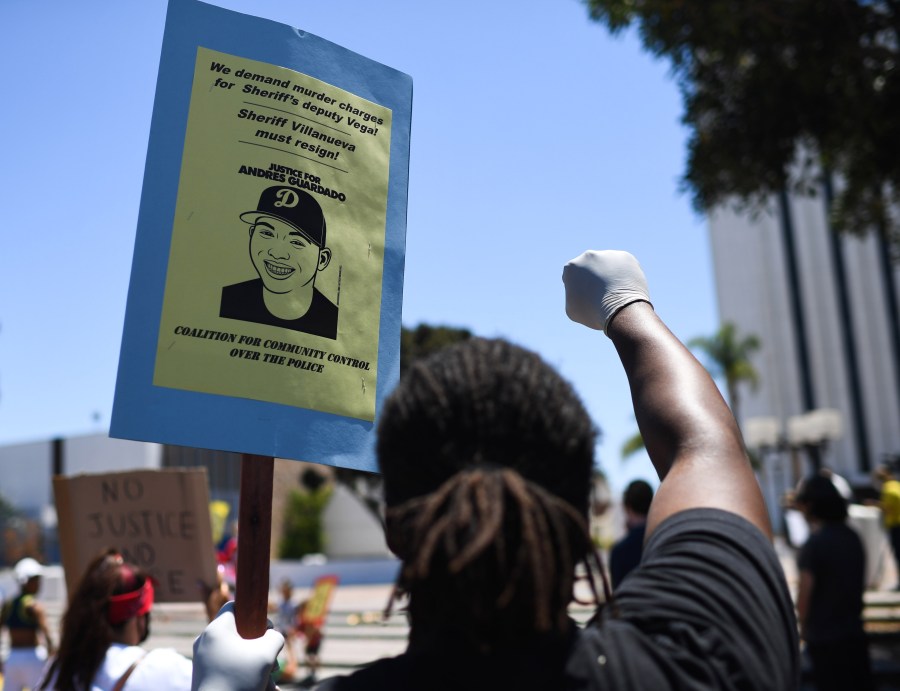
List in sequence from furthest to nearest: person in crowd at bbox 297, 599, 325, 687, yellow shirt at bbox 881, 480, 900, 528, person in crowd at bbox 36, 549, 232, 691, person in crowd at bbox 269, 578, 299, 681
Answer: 1. person in crowd at bbox 297, 599, 325, 687
2. person in crowd at bbox 269, 578, 299, 681
3. yellow shirt at bbox 881, 480, 900, 528
4. person in crowd at bbox 36, 549, 232, 691

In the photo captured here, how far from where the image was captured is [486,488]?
1.01 m

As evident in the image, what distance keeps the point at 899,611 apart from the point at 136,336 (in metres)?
13.4

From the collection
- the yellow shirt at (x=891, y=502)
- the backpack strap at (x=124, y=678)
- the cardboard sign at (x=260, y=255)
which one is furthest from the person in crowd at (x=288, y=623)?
the cardboard sign at (x=260, y=255)

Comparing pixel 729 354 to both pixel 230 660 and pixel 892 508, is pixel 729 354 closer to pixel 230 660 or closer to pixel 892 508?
pixel 892 508

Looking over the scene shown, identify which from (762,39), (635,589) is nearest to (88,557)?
(635,589)

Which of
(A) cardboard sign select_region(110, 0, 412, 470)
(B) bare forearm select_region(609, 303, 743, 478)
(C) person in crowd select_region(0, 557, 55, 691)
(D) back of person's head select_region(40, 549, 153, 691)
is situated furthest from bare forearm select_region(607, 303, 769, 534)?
(C) person in crowd select_region(0, 557, 55, 691)

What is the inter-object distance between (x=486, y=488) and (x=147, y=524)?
315cm

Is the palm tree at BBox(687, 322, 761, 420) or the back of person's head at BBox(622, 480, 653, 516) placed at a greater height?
the palm tree at BBox(687, 322, 761, 420)

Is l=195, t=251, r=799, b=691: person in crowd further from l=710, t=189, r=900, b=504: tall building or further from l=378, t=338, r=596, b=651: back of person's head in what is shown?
l=710, t=189, r=900, b=504: tall building

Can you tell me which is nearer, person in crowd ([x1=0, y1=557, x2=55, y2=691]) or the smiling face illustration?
the smiling face illustration

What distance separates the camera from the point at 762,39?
923 centimetres

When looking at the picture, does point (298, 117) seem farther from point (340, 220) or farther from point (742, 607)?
point (742, 607)

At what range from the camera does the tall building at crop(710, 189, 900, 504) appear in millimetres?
38312

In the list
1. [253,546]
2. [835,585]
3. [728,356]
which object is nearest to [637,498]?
[835,585]
